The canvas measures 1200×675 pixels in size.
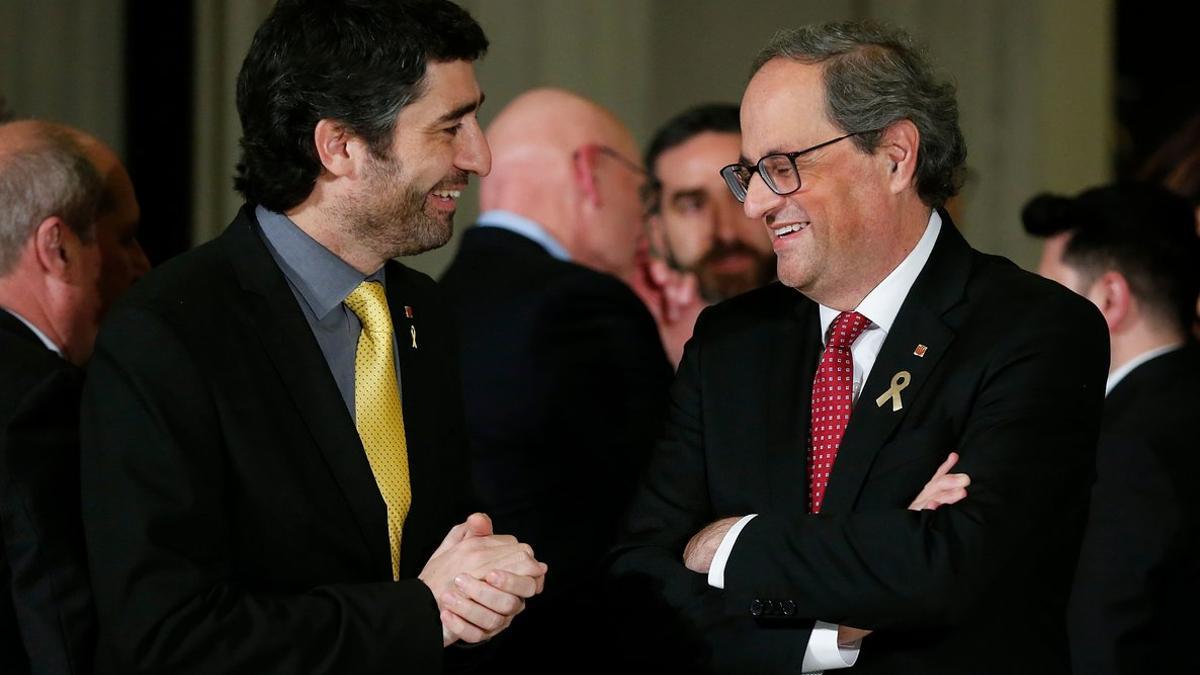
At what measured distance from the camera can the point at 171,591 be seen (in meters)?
2.22

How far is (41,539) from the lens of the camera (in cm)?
236

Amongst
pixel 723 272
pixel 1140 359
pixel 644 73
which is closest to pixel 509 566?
→ pixel 1140 359

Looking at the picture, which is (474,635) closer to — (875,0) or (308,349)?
(308,349)

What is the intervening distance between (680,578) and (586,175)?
1.84 meters

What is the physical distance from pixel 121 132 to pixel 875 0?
3000mm

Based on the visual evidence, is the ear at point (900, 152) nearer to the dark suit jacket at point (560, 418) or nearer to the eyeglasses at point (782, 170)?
the eyeglasses at point (782, 170)

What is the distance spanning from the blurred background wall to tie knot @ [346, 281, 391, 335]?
2716 mm

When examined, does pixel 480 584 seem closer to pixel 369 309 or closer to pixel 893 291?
pixel 369 309

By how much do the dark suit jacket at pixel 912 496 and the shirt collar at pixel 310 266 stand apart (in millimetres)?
601

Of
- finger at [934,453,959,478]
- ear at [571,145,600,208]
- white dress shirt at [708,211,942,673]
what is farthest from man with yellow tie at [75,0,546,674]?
ear at [571,145,600,208]

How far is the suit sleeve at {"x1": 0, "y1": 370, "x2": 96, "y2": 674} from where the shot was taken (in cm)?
236

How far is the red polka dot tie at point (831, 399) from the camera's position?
8.42ft

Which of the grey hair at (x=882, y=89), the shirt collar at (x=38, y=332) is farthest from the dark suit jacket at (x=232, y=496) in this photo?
the grey hair at (x=882, y=89)

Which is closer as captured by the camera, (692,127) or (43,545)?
(43,545)
